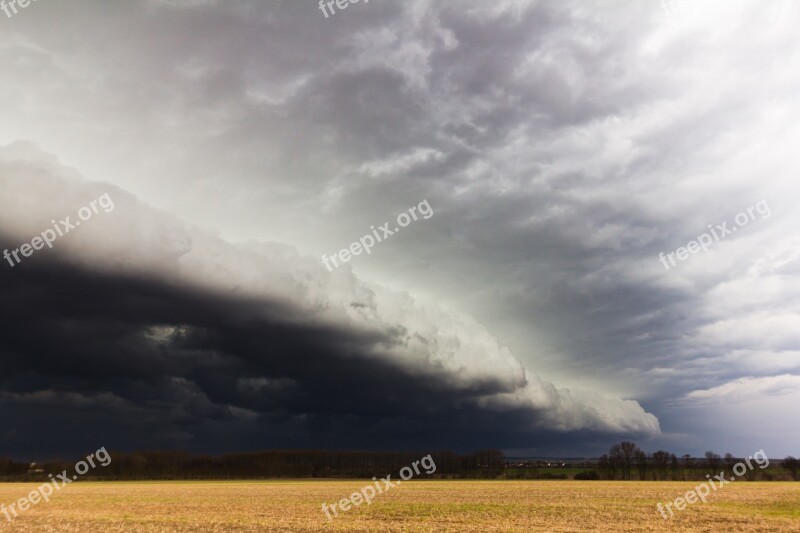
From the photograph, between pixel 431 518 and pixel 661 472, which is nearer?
pixel 431 518

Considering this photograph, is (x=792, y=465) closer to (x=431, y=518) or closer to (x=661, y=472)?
(x=661, y=472)

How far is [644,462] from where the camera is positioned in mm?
191250

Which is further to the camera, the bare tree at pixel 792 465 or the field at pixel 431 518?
the bare tree at pixel 792 465

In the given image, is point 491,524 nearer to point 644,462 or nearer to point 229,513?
point 229,513

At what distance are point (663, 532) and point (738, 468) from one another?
169 meters

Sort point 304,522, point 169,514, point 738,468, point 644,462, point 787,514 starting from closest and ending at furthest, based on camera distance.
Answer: point 304,522, point 787,514, point 169,514, point 738,468, point 644,462

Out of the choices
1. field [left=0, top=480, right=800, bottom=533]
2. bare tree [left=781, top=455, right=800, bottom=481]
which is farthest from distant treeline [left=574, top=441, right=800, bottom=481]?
field [left=0, top=480, right=800, bottom=533]

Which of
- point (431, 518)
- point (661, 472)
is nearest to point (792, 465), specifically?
point (661, 472)

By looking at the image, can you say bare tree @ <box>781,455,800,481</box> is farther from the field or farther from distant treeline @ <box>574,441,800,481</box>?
the field

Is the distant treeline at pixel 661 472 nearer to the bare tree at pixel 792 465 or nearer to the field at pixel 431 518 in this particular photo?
the bare tree at pixel 792 465

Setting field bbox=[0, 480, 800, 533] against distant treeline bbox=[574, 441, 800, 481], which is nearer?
field bbox=[0, 480, 800, 533]

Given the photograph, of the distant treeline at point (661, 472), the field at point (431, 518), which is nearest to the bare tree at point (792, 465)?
the distant treeline at point (661, 472)

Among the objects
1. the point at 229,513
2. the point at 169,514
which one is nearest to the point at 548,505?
the point at 229,513

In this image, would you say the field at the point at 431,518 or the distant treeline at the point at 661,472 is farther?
the distant treeline at the point at 661,472
